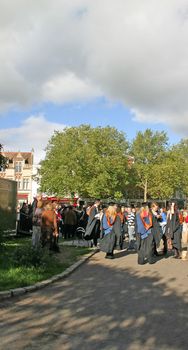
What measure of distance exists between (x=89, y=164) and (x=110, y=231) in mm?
46117

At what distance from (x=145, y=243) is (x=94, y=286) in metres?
4.96

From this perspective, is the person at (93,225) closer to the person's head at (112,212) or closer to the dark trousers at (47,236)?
the person's head at (112,212)

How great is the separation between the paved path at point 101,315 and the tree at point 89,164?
50.0 meters

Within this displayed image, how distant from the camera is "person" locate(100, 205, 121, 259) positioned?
15.0m

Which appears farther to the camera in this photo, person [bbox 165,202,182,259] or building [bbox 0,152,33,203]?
building [bbox 0,152,33,203]

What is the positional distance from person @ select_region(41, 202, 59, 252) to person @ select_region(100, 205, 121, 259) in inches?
64.1

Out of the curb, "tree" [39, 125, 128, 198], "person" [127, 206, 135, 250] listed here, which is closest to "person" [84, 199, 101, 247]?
"person" [127, 206, 135, 250]

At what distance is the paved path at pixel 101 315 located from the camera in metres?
5.80

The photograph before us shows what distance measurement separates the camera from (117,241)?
15.9 metres

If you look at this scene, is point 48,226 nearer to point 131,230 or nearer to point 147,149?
point 131,230

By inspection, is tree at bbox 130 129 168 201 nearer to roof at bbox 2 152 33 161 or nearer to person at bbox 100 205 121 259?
roof at bbox 2 152 33 161

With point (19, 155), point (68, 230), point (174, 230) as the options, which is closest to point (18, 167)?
point (19, 155)

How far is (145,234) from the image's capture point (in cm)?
1456

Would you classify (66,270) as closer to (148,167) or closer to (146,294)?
(146,294)
